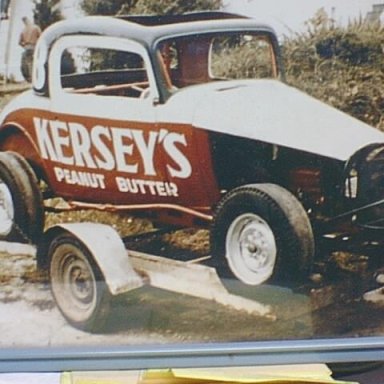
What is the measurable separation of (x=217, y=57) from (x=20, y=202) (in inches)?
20.3

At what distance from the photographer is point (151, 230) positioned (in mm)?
1792

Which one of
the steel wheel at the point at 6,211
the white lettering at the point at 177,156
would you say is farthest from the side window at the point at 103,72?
the steel wheel at the point at 6,211

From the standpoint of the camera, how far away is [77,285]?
1825mm

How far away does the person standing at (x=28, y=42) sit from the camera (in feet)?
5.72

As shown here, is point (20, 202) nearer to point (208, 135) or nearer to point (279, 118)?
point (208, 135)

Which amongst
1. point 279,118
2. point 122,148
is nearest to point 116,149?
point 122,148

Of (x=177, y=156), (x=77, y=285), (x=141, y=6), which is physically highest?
(x=141, y=6)

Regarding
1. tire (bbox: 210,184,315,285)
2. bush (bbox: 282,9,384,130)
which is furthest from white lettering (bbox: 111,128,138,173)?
bush (bbox: 282,9,384,130)

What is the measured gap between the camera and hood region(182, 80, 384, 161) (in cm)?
174

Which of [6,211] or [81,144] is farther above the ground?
[81,144]

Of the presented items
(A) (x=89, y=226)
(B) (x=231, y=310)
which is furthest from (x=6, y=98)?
(B) (x=231, y=310)

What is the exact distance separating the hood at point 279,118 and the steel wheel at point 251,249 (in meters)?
0.18

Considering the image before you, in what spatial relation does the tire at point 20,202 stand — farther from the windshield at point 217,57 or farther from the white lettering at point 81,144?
the windshield at point 217,57

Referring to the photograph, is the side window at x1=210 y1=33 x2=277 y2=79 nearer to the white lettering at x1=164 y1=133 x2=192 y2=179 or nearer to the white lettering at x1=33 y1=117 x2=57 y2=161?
the white lettering at x1=164 y1=133 x2=192 y2=179
